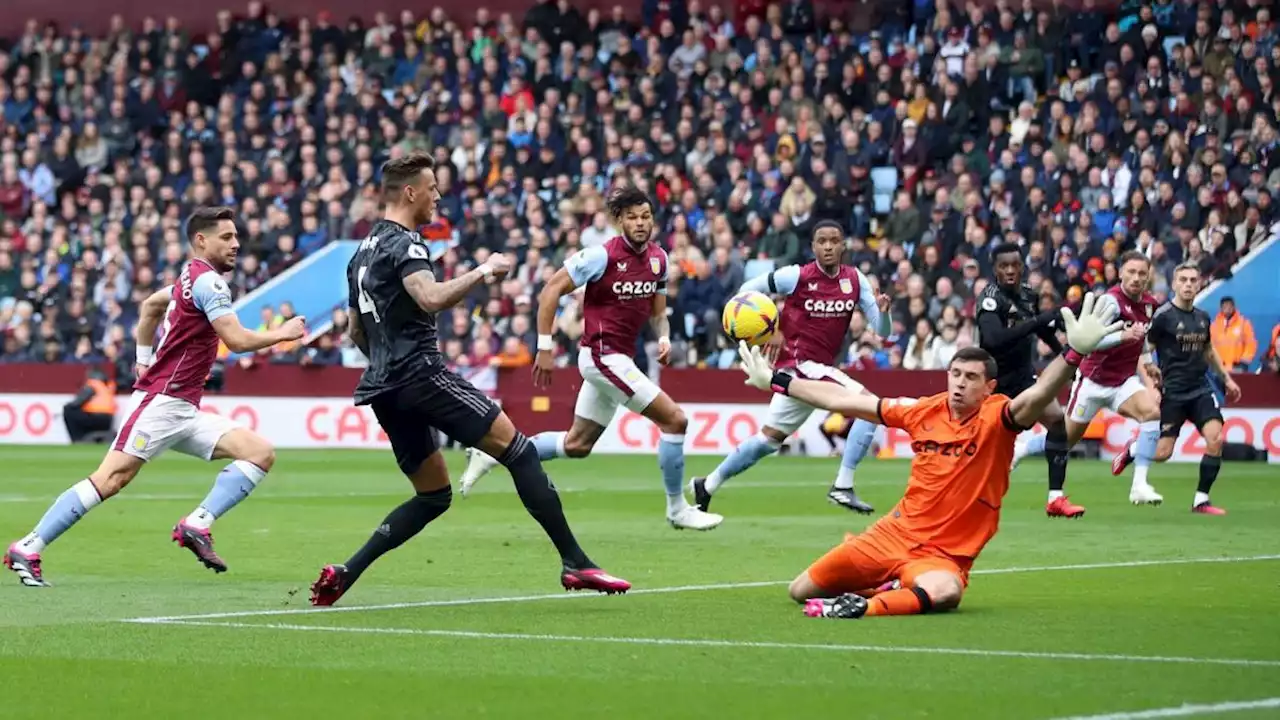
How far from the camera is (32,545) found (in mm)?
11867

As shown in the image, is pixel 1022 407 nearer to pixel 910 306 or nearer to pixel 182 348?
pixel 182 348

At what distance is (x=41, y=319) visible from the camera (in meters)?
35.6

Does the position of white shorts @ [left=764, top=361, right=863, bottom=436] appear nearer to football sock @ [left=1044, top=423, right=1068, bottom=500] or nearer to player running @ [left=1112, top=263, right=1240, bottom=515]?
football sock @ [left=1044, top=423, right=1068, bottom=500]

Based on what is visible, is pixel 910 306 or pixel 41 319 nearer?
pixel 910 306

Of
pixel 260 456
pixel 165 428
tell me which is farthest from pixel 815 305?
pixel 165 428

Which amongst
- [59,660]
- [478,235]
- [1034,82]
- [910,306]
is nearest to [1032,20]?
[1034,82]

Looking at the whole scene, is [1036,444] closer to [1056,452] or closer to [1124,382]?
[1124,382]

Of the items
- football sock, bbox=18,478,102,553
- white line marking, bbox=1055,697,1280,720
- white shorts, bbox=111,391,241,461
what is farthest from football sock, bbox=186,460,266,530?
white line marking, bbox=1055,697,1280,720

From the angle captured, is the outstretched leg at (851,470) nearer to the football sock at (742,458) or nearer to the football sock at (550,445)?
the football sock at (742,458)

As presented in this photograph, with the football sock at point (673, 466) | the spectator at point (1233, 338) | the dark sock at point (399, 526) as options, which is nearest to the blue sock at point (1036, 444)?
the football sock at point (673, 466)

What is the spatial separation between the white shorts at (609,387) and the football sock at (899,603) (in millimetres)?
5591

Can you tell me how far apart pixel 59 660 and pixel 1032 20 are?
2488 cm

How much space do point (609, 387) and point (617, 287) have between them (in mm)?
731

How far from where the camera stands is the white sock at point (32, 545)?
1183cm
